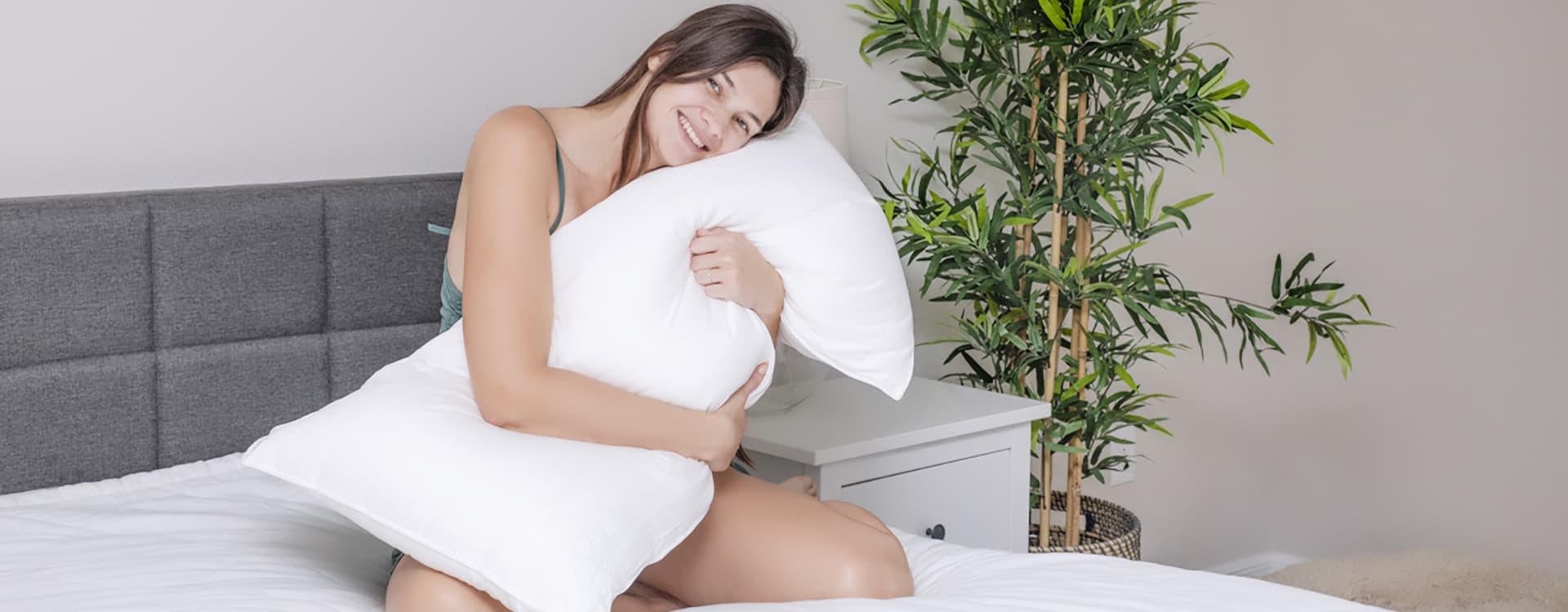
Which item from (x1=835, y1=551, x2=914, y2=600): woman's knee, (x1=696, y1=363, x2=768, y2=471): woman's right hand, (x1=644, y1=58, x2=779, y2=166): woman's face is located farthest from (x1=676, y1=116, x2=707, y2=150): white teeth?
(x1=835, y1=551, x2=914, y2=600): woman's knee

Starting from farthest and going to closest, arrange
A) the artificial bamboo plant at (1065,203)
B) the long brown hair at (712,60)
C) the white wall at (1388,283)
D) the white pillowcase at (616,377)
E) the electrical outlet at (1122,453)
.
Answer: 1. the electrical outlet at (1122,453)
2. the white wall at (1388,283)
3. the artificial bamboo plant at (1065,203)
4. the long brown hair at (712,60)
5. the white pillowcase at (616,377)

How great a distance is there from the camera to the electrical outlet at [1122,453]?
342 cm

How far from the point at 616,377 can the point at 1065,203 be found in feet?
4.20

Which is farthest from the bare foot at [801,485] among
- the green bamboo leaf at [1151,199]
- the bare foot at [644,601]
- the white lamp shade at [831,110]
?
the green bamboo leaf at [1151,199]

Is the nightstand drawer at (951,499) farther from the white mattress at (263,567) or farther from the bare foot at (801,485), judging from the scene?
the white mattress at (263,567)

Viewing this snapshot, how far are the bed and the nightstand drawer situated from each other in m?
0.46

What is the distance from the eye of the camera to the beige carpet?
2879 mm

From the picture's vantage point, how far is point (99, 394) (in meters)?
1.79

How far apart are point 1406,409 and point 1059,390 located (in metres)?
1.06

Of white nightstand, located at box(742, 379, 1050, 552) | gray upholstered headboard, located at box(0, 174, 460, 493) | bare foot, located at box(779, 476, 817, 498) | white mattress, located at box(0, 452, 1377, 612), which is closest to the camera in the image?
white mattress, located at box(0, 452, 1377, 612)

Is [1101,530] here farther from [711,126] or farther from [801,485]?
[711,126]

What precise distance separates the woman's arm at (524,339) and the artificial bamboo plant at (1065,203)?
3.24 feet

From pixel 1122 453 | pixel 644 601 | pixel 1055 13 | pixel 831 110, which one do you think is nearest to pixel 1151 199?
pixel 1055 13

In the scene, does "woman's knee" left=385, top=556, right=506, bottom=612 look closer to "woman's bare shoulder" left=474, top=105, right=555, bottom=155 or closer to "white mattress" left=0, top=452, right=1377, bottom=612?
"white mattress" left=0, top=452, right=1377, bottom=612
